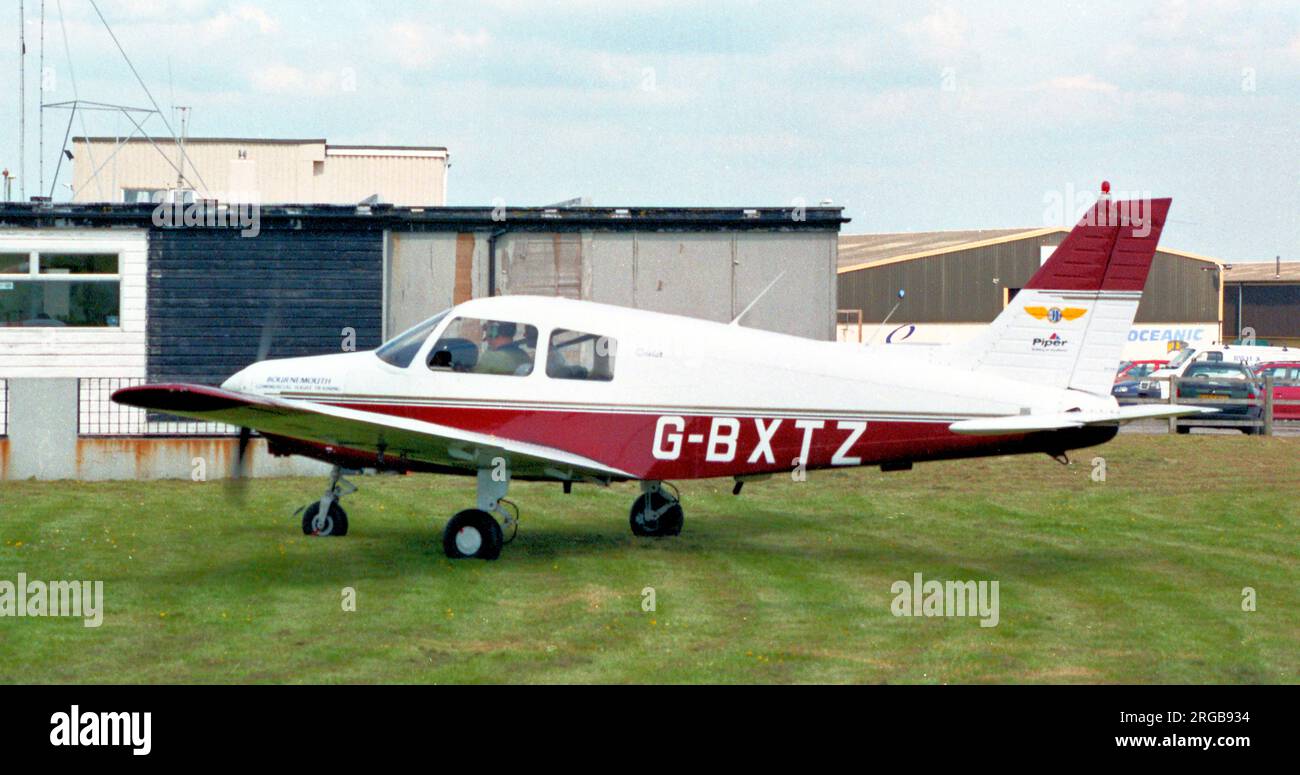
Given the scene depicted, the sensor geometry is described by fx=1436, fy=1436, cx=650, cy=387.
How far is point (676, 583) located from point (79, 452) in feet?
38.0

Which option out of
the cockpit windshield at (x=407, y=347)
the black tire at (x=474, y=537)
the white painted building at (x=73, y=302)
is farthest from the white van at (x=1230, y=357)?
the black tire at (x=474, y=537)

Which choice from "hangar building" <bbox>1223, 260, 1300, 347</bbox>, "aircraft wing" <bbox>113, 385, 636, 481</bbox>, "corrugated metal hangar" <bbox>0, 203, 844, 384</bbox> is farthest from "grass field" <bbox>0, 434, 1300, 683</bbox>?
"hangar building" <bbox>1223, 260, 1300, 347</bbox>

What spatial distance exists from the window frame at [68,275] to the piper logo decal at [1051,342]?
1562 cm

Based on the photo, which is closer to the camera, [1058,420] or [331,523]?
[1058,420]

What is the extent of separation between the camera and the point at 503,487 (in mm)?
13477

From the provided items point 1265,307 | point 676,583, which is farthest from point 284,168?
point 1265,307

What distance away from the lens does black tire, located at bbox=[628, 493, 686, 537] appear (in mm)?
15141

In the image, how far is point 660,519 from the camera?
15.1 meters

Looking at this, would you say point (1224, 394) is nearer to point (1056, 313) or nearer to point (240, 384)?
point (1056, 313)

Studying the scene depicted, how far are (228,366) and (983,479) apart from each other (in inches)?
470

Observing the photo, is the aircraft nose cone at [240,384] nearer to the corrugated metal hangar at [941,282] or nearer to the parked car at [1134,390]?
the parked car at [1134,390]

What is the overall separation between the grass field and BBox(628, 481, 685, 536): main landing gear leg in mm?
295

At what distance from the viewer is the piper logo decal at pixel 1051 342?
42.6 ft
